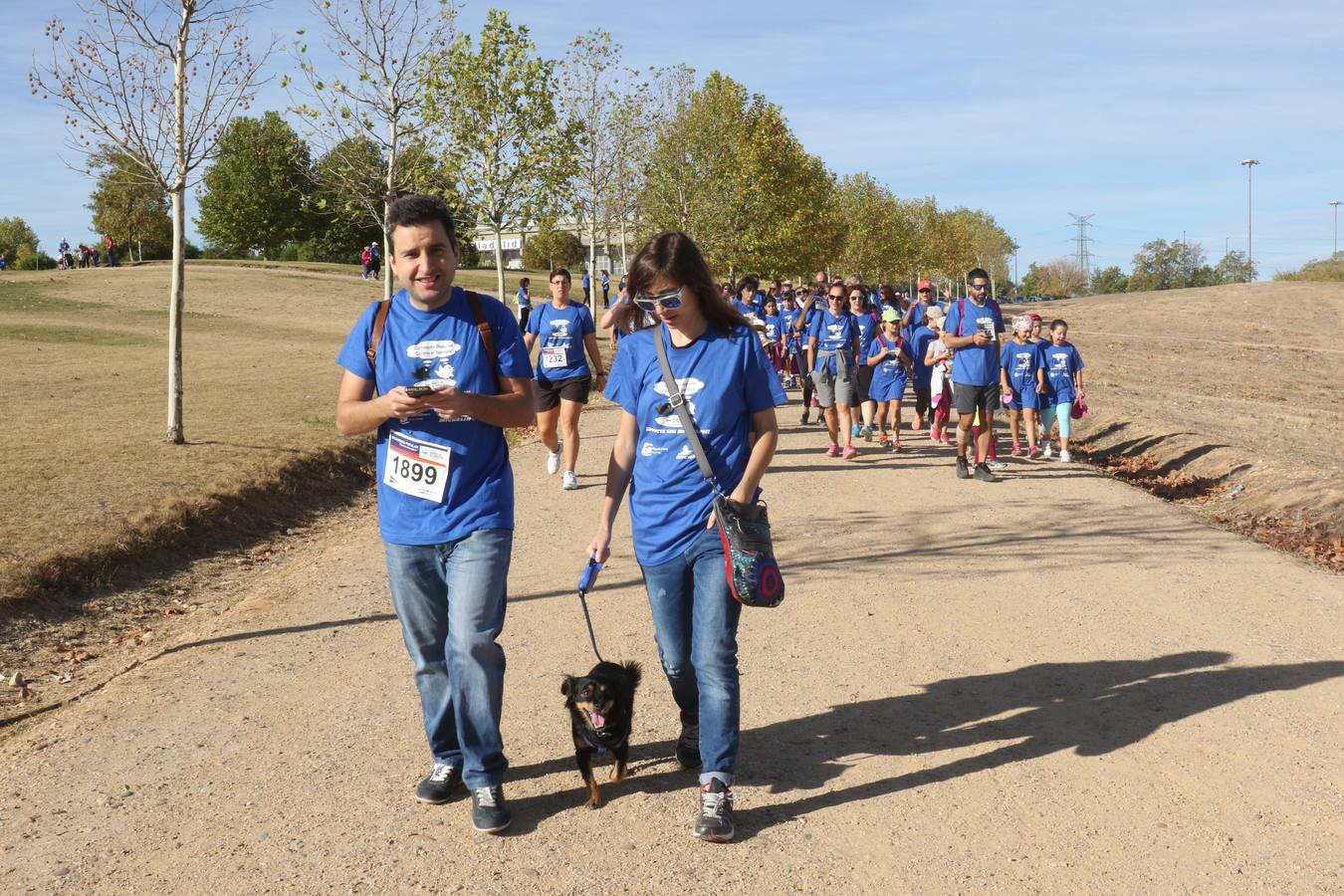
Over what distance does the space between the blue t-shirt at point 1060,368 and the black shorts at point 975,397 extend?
7.20 feet

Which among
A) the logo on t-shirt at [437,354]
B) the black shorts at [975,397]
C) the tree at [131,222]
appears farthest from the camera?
the tree at [131,222]

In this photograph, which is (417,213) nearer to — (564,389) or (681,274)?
(681,274)

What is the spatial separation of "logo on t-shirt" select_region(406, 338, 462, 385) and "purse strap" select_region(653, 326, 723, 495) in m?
0.74

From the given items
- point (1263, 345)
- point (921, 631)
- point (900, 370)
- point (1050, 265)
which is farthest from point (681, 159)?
point (1050, 265)

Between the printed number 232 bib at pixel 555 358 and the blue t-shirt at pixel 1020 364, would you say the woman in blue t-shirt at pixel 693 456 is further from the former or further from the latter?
the blue t-shirt at pixel 1020 364

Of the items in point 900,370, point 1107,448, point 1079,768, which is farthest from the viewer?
point 1107,448

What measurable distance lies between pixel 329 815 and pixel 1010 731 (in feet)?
9.42

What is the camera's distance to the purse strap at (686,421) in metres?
4.38

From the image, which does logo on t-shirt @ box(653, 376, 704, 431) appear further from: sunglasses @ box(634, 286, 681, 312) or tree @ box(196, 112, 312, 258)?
tree @ box(196, 112, 312, 258)

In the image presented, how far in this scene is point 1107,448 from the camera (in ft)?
58.1

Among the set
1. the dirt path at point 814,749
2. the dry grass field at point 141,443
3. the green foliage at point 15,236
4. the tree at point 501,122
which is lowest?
the dirt path at point 814,749

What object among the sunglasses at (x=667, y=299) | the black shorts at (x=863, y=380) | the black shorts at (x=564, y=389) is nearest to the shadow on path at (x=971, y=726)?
the sunglasses at (x=667, y=299)

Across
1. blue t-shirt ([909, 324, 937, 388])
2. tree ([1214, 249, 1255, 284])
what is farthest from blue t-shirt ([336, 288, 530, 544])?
tree ([1214, 249, 1255, 284])

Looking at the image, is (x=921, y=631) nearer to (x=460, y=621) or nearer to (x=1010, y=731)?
(x=1010, y=731)
